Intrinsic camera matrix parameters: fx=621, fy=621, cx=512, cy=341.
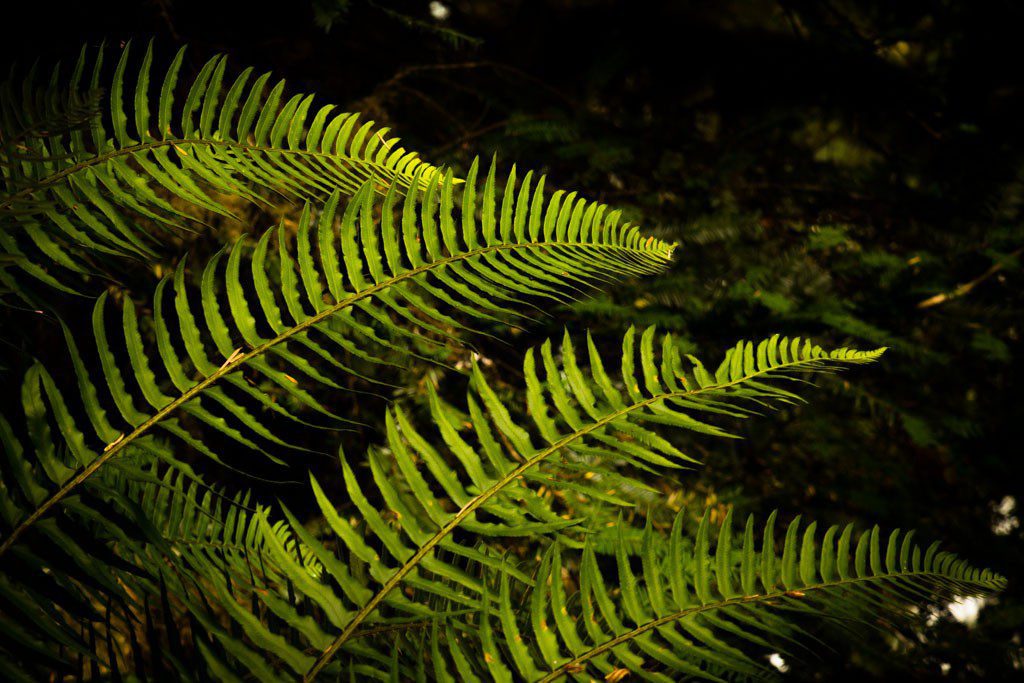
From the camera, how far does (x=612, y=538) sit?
1.25m

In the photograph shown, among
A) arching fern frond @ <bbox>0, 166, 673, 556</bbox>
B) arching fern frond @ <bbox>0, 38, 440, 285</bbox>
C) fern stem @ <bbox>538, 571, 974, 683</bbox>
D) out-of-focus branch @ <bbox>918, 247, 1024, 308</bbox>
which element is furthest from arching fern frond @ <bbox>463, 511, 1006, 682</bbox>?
out-of-focus branch @ <bbox>918, 247, 1024, 308</bbox>

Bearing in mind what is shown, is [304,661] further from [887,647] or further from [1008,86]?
[1008,86]

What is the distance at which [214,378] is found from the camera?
658mm

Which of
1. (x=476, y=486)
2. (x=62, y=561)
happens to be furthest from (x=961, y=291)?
(x=62, y=561)

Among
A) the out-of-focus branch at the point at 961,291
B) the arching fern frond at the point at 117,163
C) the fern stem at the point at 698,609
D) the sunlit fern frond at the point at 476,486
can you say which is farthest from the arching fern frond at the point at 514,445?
the out-of-focus branch at the point at 961,291

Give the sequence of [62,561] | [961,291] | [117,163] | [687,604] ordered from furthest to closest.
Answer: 1. [961,291]
2. [117,163]
3. [687,604]
4. [62,561]

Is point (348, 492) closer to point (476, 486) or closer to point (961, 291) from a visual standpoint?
point (476, 486)

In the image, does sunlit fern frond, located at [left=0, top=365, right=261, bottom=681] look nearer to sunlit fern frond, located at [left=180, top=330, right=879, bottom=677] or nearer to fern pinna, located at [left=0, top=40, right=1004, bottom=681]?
fern pinna, located at [left=0, top=40, right=1004, bottom=681]

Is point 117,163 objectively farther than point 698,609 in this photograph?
Yes

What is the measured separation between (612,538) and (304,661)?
82 cm

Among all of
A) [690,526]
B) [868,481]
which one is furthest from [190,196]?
[868,481]

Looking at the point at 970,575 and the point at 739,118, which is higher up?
the point at 739,118

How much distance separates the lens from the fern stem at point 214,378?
0.57 metres

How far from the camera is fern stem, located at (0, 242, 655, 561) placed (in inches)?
22.3
